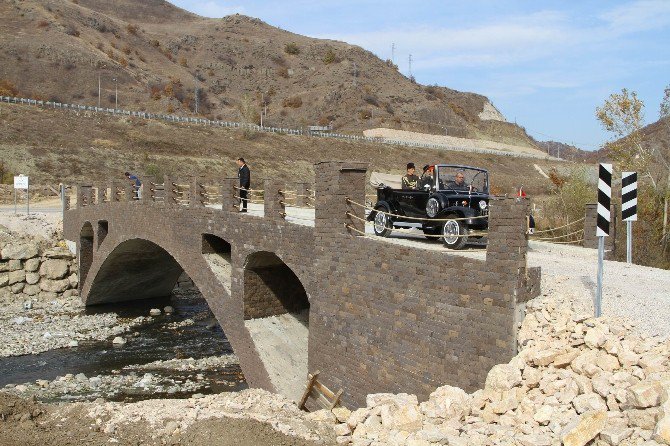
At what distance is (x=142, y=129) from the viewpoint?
60031mm

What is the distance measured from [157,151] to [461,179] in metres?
44.8

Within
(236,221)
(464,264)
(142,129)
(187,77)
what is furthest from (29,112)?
(187,77)

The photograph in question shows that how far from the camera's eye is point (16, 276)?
26.6 m

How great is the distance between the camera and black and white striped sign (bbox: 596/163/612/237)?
9.22 meters

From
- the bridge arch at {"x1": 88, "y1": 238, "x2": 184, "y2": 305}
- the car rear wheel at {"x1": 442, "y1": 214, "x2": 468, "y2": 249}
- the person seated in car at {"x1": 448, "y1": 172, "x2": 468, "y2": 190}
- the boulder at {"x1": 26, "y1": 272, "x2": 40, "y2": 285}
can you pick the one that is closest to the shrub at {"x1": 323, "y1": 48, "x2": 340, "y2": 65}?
the bridge arch at {"x1": 88, "y1": 238, "x2": 184, "y2": 305}

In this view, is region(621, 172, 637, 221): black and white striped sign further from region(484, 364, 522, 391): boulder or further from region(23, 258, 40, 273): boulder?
region(23, 258, 40, 273): boulder

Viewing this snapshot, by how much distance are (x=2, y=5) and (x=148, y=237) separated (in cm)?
10022

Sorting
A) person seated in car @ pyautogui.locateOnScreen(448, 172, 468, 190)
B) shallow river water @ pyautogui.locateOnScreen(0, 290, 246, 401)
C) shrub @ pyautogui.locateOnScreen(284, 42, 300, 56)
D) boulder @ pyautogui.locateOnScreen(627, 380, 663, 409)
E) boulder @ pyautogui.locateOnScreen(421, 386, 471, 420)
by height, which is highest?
shrub @ pyautogui.locateOnScreen(284, 42, 300, 56)

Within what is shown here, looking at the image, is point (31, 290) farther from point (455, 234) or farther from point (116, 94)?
→ point (116, 94)

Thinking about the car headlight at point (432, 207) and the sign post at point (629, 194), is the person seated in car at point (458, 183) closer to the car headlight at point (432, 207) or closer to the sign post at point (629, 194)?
the car headlight at point (432, 207)

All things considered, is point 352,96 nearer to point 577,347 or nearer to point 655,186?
point 655,186

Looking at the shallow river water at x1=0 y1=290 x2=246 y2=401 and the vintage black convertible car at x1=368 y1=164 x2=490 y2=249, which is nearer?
the vintage black convertible car at x1=368 y1=164 x2=490 y2=249

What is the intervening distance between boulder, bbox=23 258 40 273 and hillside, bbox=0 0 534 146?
5017 centimetres

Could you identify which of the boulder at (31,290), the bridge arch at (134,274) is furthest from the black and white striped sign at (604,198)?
the boulder at (31,290)
